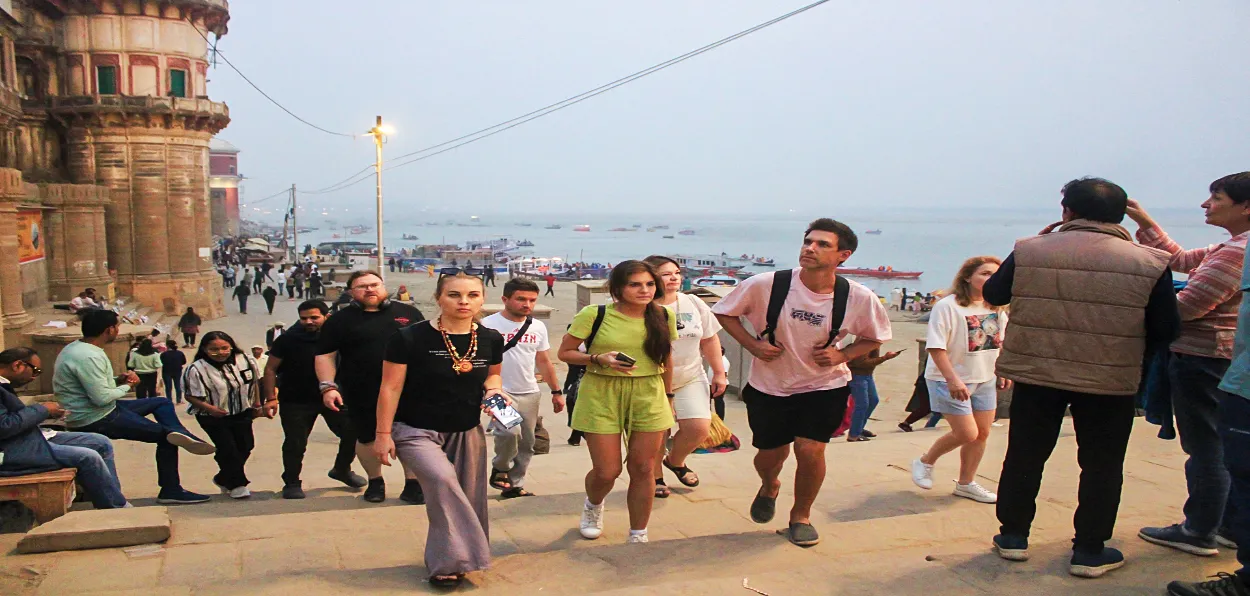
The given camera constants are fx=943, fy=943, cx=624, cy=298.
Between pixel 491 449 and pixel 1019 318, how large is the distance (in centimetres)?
620

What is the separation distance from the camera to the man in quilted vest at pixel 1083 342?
394 centimetres

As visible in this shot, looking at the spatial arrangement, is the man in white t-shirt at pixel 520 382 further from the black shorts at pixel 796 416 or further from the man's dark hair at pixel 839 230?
the man's dark hair at pixel 839 230

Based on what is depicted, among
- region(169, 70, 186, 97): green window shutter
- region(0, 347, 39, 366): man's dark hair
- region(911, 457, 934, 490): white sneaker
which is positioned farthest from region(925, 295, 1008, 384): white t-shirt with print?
region(169, 70, 186, 97): green window shutter

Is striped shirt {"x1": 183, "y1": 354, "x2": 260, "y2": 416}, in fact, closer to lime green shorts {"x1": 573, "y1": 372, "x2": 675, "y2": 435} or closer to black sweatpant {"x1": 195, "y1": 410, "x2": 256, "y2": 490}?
black sweatpant {"x1": 195, "y1": 410, "x2": 256, "y2": 490}

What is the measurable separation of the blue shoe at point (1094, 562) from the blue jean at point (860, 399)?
205 inches

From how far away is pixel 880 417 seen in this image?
14836mm

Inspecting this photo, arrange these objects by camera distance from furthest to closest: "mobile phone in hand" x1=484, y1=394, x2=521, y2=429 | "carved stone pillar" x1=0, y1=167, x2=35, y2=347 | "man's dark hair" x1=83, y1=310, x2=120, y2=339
Answer: "carved stone pillar" x1=0, y1=167, x2=35, y2=347, "man's dark hair" x1=83, y1=310, x2=120, y2=339, "mobile phone in hand" x1=484, y1=394, x2=521, y2=429

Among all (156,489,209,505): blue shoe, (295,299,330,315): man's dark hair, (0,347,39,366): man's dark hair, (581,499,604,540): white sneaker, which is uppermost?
(295,299,330,315): man's dark hair

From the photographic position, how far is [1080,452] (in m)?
4.20

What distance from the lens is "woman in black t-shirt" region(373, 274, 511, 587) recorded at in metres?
4.26

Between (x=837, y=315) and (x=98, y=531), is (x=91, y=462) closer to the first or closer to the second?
(x=98, y=531)

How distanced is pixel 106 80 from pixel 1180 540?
112ft

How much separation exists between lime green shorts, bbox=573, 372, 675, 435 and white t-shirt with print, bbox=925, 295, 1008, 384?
2.20m

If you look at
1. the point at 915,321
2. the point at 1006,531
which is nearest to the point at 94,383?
the point at 1006,531
